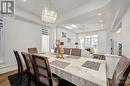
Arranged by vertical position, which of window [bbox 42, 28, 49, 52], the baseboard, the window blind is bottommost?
the baseboard

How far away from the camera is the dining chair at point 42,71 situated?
128cm

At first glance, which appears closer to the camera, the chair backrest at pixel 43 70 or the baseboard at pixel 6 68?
the chair backrest at pixel 43 70

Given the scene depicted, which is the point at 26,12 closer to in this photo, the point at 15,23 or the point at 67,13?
the point at 15,23

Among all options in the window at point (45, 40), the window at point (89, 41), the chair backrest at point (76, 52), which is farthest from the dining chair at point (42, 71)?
the window at point (89, 41)

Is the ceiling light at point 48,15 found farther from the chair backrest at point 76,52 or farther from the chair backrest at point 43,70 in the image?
the chair backrest at point 43,70

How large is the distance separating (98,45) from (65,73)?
29.8 ft

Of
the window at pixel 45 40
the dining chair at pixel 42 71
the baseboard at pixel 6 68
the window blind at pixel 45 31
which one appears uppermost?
the window blind at pixel 45 31

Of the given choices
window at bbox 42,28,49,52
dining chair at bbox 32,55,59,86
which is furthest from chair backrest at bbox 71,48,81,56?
window at bbox 42,28,49,52

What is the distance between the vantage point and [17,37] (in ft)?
14.1

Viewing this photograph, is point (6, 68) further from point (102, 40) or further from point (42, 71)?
point (102, 40)

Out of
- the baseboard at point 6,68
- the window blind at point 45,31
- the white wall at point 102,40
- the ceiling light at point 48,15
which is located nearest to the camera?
the ceiling light at point 48,15

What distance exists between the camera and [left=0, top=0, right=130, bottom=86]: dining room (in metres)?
1.31

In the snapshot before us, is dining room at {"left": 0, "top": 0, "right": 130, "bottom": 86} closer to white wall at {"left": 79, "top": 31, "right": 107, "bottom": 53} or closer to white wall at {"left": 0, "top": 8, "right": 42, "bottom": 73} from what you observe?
white wall at {"left": 0, "top": 8, "right": 42, "bottom": 73}

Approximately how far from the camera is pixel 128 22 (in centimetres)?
319
